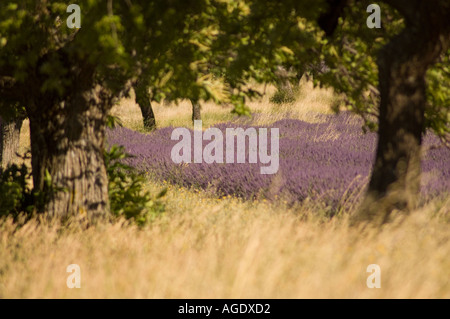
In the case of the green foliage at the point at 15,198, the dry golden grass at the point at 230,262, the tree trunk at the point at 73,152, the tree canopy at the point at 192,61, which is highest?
the tree canopy at the point at 192,61

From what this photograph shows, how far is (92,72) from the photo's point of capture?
519cm

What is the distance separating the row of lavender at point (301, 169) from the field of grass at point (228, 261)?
1363mm

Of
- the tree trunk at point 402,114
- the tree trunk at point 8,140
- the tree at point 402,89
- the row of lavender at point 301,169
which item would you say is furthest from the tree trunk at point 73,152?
the tree trunk at point 8,140

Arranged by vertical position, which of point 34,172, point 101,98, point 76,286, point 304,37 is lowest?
point 76,286

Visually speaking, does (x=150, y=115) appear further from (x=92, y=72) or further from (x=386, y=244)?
(x=386, y=244)

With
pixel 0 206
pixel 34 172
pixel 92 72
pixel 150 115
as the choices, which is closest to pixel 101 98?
pixel 92 72

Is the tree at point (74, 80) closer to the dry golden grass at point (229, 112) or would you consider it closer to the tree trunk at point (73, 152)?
the tree trunk at point (73, 152)

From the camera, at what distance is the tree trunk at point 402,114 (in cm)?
441

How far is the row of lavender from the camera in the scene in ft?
24.6

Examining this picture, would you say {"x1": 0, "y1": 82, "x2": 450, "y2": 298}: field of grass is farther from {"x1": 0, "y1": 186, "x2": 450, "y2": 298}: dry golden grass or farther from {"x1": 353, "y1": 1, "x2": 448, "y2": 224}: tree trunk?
{"x1": 353, "y1": 1, "x2": 448, "y2": 224}: tree trunk

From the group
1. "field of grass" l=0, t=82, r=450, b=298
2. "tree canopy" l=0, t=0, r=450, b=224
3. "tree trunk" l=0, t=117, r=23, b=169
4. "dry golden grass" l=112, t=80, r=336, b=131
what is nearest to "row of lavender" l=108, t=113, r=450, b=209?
"tree canopy" l=0, t=0, r=450, b=224

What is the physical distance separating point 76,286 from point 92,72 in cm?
256

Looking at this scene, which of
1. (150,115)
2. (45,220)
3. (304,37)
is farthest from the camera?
(150,115)

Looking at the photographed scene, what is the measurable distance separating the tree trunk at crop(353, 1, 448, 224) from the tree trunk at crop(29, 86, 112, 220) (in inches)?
121
